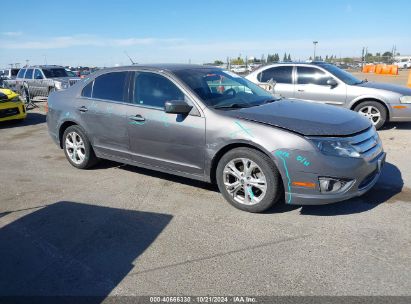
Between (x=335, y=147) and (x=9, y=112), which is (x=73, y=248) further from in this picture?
(x=9, y=112)

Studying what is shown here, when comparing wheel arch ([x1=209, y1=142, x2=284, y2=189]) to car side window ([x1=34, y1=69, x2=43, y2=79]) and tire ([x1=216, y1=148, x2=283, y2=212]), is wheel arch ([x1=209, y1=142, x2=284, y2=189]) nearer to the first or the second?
tire ([x1=216, y1=148, x2=283, y2=212])

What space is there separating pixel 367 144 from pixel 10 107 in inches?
389

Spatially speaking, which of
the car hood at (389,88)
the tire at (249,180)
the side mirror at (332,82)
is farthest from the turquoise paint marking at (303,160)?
the car hood at (389,88)

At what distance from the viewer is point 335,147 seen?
373cm

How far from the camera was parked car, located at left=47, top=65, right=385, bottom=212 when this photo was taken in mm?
3762

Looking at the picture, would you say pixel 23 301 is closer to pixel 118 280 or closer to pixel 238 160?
pixel 118 280

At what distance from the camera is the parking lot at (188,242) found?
290cm

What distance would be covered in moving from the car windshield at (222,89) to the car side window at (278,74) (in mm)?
4018

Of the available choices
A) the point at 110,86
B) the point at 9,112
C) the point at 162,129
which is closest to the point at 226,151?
the point at 162,129

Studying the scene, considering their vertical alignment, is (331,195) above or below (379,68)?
below

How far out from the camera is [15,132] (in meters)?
9.63

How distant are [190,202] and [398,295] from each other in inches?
96.5

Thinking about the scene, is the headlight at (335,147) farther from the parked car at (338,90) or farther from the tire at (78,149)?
the parked car at (338,90)

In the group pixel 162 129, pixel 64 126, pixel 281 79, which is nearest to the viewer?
pixel 162 129
